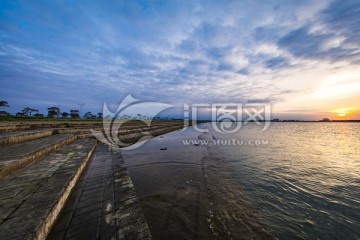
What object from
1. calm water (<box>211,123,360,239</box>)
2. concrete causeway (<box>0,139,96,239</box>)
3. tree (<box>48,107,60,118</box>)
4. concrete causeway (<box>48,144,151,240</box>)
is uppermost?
tree (<box>48,107,60,118</box>)

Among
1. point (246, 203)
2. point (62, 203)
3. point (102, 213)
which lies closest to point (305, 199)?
point (246, 203)

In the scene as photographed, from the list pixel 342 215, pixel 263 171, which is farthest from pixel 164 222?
pixel 263 171

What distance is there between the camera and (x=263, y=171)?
8.62 metres

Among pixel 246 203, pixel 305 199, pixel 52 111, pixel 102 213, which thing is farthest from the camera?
pixel 52 111

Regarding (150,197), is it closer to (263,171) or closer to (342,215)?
(342,215)

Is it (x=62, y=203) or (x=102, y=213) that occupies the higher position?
(x=62, y=203)

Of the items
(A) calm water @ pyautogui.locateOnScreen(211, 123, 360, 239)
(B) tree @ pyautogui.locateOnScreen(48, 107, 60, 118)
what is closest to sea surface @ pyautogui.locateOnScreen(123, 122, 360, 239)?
(A) calm water @ pyautogui.locateOnScreen(211, 123, 360, 239)

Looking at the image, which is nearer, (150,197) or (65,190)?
(65,190)

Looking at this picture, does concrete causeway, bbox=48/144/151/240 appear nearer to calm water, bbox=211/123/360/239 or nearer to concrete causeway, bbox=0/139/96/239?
concrete causeway, bbox=0/139/96/239

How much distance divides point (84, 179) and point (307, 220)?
22.2ft

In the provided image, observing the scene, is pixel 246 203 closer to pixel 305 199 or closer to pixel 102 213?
pixel 305 199

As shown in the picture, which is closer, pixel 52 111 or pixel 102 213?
pixel 102 213

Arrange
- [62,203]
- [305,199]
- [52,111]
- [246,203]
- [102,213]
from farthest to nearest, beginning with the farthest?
1. [52,111]
2. [305,199]
3. [246,203]
4. [62,203]
5. [102,213]

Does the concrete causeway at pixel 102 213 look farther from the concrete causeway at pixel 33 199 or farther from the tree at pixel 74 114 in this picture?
the tree at pixel 74 114
